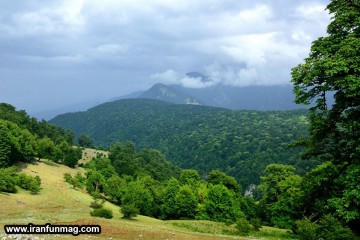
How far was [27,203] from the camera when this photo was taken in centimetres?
4906

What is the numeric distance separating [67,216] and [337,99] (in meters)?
33.4

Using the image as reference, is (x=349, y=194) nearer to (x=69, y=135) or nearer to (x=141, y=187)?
(x=141, y=187)

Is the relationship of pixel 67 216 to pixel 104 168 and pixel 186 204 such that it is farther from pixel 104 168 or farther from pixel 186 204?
pixel 104 168

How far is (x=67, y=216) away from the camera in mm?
39750

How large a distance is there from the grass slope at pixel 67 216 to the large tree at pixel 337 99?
18.2 metres

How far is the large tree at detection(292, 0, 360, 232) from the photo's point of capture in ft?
59.1

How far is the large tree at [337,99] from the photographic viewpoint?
1800cm

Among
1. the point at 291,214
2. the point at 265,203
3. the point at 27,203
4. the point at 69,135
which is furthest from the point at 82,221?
the point at 69,135

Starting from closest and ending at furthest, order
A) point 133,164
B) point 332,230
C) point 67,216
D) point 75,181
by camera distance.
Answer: point 332,230
point 67,216
point 75,181
point 133,164

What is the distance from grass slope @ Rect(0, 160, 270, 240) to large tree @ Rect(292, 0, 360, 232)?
18249 mm

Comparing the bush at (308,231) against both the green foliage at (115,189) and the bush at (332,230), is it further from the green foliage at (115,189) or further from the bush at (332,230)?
the green foliage at (115,189)

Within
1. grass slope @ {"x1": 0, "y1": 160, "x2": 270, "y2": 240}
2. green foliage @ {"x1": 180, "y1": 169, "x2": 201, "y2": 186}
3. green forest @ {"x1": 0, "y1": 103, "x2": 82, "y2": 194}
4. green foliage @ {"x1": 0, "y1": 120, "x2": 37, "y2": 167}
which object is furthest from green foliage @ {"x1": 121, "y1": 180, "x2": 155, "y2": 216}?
green foliage @ {"x1": 0, "y1": 120, "x2": 37, "y2": 167}

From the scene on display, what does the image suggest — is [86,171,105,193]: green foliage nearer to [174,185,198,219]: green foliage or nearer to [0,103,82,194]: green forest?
[0,103,82,194]: green forest

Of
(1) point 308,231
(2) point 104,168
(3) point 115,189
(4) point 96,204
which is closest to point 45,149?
(2) point 104,168
